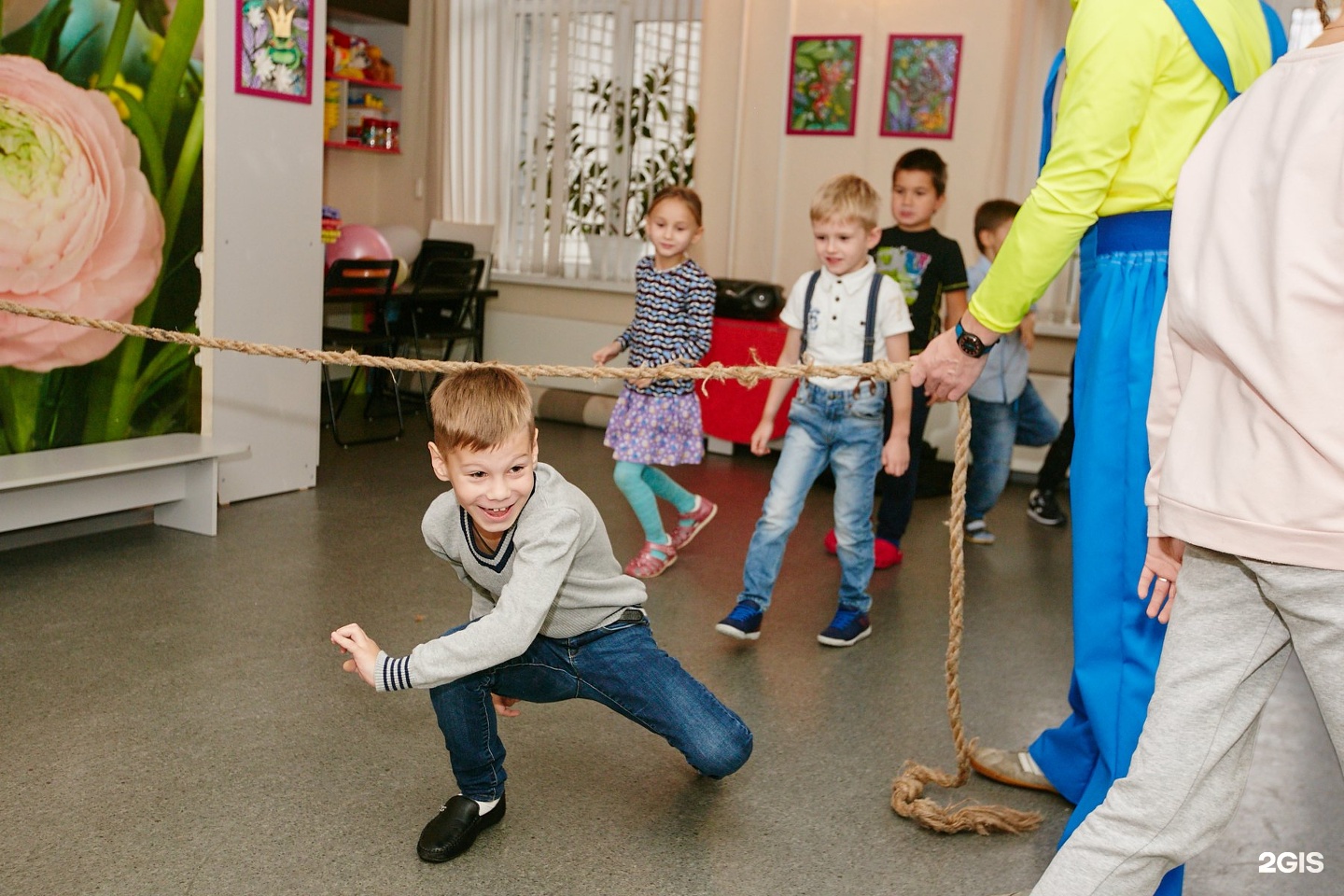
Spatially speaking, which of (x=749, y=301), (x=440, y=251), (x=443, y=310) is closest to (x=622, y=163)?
(x=440, y=251)

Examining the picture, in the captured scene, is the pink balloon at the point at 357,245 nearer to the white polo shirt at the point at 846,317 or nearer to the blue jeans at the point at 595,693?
the white polo shirt at the point at 846,317

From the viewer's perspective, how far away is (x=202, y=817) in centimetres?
207

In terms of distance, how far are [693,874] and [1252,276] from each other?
1.29 meters

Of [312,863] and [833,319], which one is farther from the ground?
[833,319]

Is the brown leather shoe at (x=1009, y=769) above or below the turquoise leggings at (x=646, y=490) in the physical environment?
below

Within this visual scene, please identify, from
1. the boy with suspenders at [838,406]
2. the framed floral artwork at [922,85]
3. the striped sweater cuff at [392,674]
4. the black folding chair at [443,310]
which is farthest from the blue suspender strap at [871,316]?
the black folding chair at [443,310]

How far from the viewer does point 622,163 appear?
6.83m

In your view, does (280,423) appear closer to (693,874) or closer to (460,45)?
(693,874)

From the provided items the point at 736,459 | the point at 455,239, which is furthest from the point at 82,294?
the point at 455,239

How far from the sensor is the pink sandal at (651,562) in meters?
3.70

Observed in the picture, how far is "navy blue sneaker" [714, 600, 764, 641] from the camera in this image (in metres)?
3.10

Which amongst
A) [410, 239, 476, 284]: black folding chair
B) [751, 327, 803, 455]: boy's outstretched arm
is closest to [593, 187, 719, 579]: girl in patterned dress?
[751, 327, 803, 455]: boy's outstretched arm

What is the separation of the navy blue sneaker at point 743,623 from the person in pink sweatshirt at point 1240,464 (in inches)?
66.5

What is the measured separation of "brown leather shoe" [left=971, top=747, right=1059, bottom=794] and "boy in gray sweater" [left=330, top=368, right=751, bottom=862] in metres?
0.56
